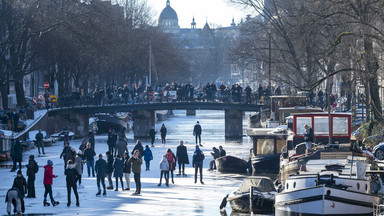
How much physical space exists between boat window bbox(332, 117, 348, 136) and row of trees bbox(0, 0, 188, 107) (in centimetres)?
2532

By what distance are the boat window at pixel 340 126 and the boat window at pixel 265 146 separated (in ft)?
20.9

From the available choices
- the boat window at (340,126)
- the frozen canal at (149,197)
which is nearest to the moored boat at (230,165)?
the frozen canal at (149,197)

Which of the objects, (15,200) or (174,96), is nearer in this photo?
(15,200)

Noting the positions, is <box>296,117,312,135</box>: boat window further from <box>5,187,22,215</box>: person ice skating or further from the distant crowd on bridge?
the distant crowd on bridge

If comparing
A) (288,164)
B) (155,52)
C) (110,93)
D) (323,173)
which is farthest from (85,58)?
(323,173)

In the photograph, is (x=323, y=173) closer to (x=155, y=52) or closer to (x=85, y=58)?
(x=85, y=58)

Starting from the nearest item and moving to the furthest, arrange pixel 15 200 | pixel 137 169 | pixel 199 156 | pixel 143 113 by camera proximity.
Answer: pixel 15 200
pixel 137 169
pixel 199 156
pixel 143 113

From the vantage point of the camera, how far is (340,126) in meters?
40.0

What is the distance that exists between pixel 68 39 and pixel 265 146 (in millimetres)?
30064

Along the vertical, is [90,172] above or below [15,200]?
below

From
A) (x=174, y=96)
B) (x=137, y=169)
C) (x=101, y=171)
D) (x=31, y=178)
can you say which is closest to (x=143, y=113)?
(x=174, y=96)

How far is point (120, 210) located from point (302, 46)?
28.4 meters

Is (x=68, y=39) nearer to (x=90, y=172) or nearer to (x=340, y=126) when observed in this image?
(x=90, y=172)

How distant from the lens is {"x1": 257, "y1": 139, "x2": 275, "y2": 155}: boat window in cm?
4609
